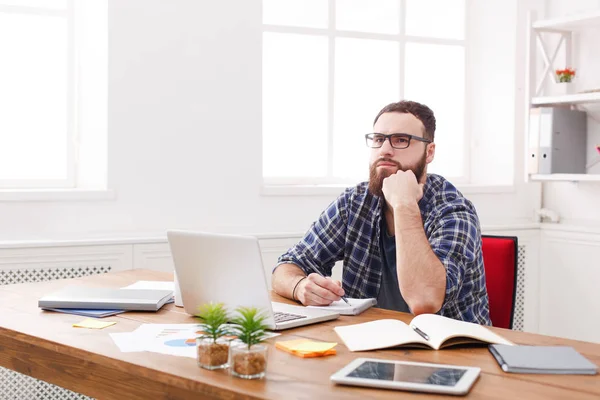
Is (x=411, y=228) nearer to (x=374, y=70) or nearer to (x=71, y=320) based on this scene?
(x=71, y=320)

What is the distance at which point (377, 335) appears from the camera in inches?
68.0

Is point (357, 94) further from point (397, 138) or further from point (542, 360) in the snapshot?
point (542, 360)

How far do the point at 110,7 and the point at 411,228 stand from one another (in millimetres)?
1733

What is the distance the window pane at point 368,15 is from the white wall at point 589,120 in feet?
2.70

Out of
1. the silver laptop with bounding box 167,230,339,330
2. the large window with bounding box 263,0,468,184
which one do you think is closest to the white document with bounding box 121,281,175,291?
the silver laptop with bounding box 167,230,339,330

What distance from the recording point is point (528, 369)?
57.7 inches

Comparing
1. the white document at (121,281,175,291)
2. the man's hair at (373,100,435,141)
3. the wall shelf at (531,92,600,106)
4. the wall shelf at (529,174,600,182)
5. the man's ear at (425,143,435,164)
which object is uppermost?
the wall shelf at (531,92,600,106)

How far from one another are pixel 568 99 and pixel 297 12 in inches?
53.5

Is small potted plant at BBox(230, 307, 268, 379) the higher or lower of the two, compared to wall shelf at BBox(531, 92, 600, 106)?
lower

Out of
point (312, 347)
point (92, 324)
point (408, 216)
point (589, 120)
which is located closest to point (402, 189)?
point (408, 216)

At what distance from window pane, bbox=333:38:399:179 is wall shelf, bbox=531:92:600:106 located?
2.41ft

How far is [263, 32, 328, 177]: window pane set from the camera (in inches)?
153

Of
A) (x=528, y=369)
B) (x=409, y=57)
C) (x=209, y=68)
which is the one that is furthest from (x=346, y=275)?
(x=409, y=57)

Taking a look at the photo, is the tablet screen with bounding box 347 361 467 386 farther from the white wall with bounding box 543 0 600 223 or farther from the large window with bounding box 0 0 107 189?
the white wall with bounding box 543 0 600 223
